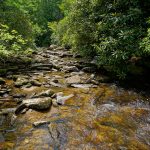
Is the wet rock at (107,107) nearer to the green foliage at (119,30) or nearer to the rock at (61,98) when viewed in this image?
the rock at (61,98)

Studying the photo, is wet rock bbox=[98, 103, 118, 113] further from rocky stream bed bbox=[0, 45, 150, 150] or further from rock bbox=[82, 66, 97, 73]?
rock bbox=[82, 66, 97, 73]

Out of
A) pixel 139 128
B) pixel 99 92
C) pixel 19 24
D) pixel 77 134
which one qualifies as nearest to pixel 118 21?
pixel 99 92

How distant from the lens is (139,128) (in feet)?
21.3

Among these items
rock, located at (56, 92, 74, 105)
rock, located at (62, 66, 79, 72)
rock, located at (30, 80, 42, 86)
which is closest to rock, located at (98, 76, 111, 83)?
rock, located at (62, 66, 79, 72)

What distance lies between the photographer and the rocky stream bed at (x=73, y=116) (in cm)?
556

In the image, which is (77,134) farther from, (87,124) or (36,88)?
(36,88)

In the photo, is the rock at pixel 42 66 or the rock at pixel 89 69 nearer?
the rock at pixel 89 69

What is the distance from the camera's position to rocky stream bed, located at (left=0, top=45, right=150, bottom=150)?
5.56m

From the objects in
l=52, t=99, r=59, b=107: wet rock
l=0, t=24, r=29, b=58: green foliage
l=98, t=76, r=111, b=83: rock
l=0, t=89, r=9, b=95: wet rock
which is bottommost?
l=0, t=89, r=9, b=95: wet rock

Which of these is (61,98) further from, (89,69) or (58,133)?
(89,69)

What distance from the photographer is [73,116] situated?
275 inches

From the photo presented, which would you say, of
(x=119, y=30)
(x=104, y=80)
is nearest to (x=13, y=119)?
(x=104, y=80)

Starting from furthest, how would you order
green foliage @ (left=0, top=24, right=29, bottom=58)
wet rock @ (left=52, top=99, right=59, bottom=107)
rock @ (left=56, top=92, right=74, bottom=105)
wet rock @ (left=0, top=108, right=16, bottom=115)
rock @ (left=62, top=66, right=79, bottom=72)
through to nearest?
rock @ (left=62, top=66, right=79, bottom=72) < green foliage @ (left=0, top=24, right=29, bottom=58) < rock @ (left=56, top=92, right=74, bottom=105) < wet rock @ (left=52, top=99, right=59, bottom=107) < wet rock @ (left=0, top=108, right=16, bottom=115)

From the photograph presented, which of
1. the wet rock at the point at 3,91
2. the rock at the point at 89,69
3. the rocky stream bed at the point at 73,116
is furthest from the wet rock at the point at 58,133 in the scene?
the rock at the point at 89,69
